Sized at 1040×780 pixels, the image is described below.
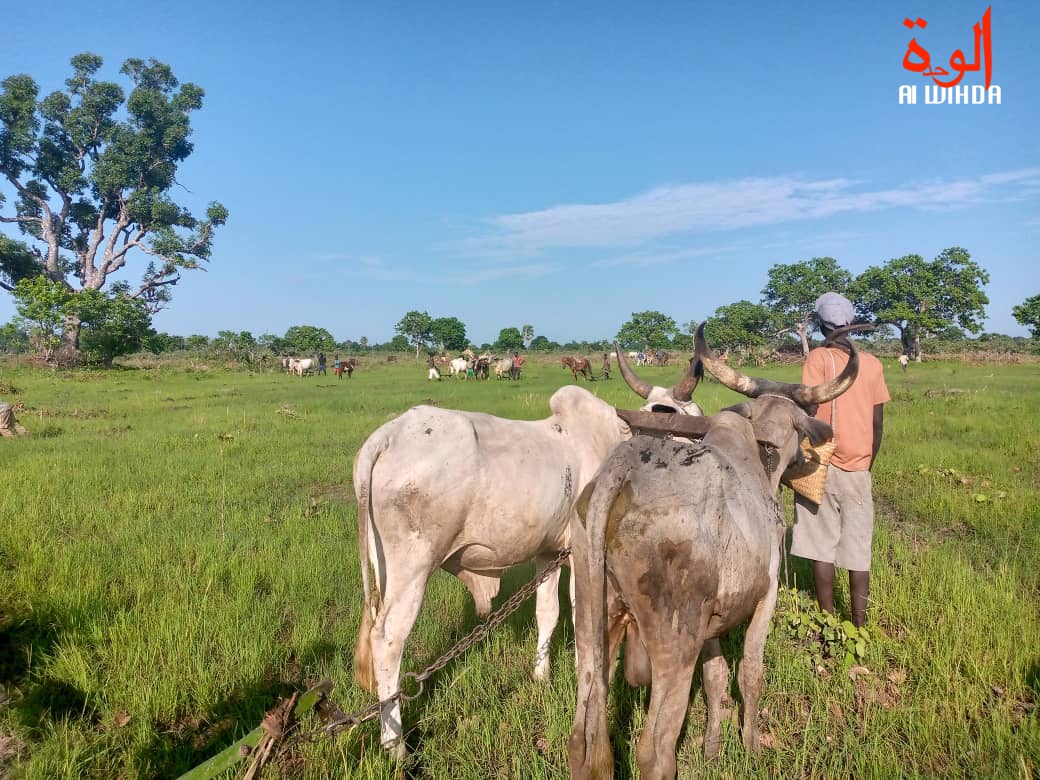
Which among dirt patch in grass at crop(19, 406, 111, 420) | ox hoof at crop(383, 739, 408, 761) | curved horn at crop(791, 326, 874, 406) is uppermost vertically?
curved horn at crop(791, 326, 874, 406)

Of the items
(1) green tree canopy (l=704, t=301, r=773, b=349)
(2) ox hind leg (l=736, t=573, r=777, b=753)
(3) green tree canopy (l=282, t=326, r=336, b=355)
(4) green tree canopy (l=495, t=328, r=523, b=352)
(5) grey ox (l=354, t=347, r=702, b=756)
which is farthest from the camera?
(4) green tree canopy (l=495, t=328, r=523, b=352)

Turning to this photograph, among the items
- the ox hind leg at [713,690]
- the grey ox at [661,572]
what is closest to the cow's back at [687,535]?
the grey ox at [661,572]

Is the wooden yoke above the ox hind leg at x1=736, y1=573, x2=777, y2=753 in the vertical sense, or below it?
above

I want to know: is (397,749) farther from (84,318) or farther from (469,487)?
(84,318)

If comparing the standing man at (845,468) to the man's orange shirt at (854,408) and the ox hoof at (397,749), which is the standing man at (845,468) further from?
the ox hoof at (397,749)

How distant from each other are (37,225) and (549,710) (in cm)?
4989

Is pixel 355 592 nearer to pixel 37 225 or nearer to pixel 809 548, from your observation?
pixel 809 548

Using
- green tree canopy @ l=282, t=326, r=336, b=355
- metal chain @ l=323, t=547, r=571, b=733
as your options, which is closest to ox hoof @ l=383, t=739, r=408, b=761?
metal chain @ l=323, t=547, r=571, b=733

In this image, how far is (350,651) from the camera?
4.08 m

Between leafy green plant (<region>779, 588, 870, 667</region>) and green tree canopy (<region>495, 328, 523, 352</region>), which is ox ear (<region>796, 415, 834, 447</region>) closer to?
leafy green plant (<region>779, 588, 870, 667</region>)

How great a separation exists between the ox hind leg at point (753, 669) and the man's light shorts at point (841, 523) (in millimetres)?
1393

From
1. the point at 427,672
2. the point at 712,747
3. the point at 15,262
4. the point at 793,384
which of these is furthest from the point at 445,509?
the point at 15,262

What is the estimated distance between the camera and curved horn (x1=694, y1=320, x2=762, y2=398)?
12.6ft

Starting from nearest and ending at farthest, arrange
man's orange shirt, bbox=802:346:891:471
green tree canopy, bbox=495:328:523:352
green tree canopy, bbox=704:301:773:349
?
man's orange shirt, bbox=802:346:891:471, green tree canopy, bbox=704:301:773:349, green tree canopy, bbox=495:328:523:352
